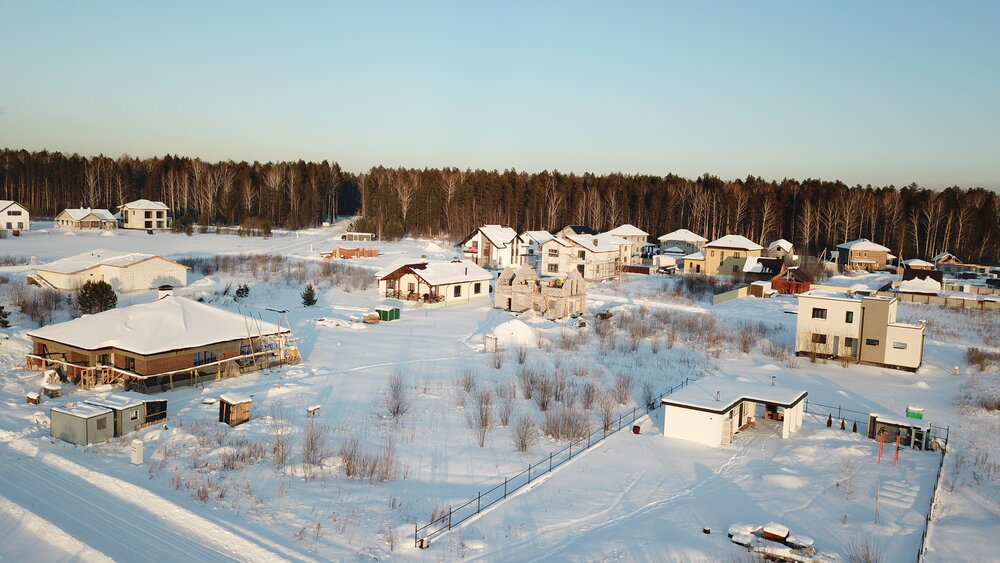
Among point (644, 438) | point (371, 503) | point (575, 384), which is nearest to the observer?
point (371, 503)

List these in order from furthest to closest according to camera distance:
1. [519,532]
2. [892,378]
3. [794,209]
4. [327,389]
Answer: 1. [794,209]
2. [892,378]
3. [327,389]
4. [519,532]

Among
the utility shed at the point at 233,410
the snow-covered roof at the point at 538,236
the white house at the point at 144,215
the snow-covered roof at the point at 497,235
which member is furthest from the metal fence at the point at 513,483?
the white house at the point at 144,215

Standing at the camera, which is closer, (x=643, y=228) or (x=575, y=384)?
(x=575, y=384)

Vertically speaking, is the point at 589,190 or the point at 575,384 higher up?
the point at 589,190

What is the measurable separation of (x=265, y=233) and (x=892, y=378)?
67.8 metres

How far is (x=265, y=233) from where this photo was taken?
79.5 meters

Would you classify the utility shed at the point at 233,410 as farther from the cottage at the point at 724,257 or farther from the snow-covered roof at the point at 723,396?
the cottage at the point at 724,257

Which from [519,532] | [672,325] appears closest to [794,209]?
[672,325]

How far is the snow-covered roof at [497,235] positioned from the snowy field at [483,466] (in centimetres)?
2993

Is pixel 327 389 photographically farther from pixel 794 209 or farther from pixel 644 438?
pixel 794 209

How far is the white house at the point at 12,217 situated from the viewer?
231ft

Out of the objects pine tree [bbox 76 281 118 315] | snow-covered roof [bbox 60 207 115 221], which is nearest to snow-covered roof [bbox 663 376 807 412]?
pine tree [bbox 76 281 118 315]

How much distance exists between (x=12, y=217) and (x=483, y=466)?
74.6m

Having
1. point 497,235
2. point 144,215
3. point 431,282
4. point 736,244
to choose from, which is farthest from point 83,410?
point 144,215
